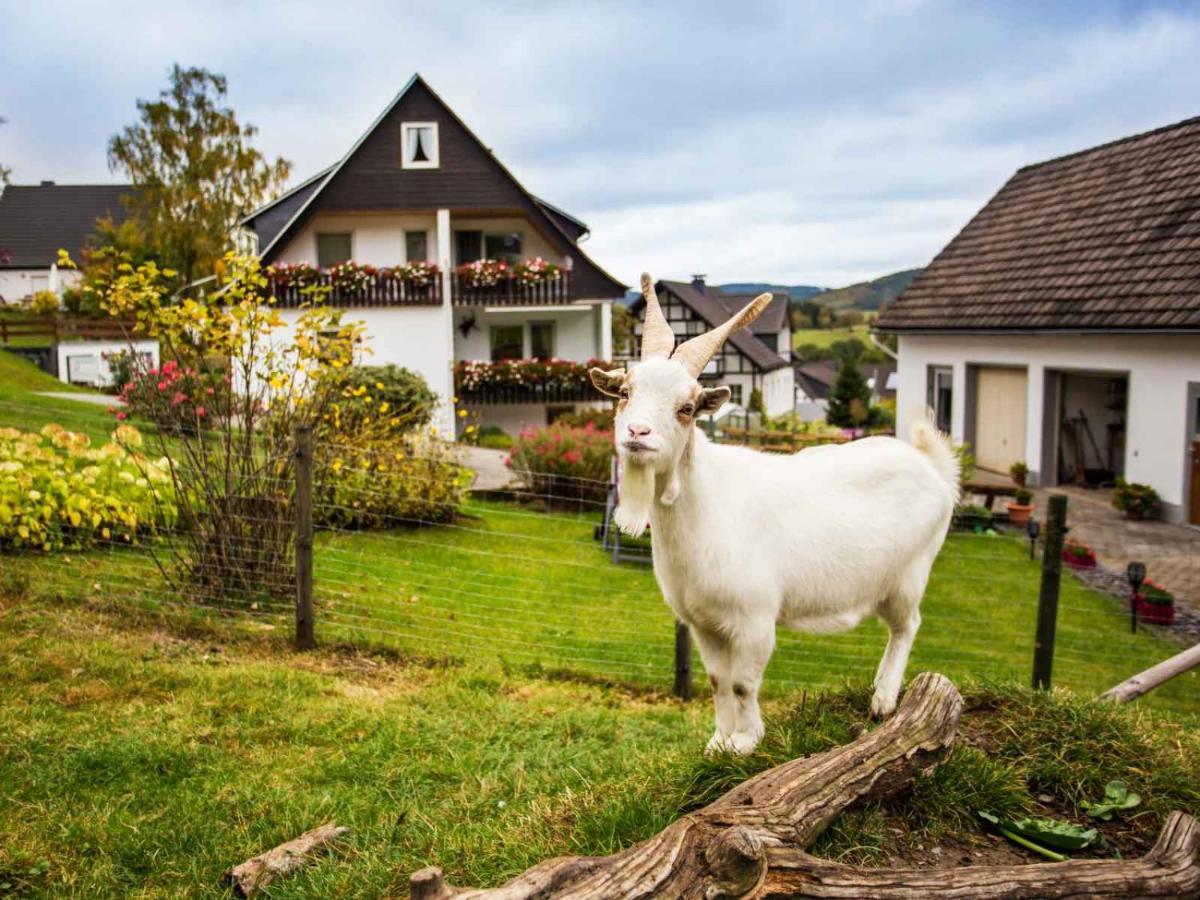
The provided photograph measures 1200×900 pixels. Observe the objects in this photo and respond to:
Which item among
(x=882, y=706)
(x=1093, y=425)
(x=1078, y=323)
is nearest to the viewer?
(x=882, y=706)

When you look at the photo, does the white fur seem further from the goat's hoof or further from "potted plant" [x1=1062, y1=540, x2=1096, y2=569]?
"potted plant" [x1=1062, y1=540, x2=1096, y2=569]

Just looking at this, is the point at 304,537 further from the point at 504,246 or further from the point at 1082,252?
the point at 504,246

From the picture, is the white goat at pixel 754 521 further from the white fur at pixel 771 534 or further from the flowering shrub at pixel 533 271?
the flowering shrub at pixel 533 271

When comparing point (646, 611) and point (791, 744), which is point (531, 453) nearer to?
point (646, 611)

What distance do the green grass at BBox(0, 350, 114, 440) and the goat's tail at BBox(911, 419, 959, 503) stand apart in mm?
6684

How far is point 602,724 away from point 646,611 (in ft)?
13.2

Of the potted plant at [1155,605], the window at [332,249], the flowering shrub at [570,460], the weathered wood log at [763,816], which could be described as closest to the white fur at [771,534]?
the weathered wood log at [763,816]

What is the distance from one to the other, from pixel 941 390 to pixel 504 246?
13.0m

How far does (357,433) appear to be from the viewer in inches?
455

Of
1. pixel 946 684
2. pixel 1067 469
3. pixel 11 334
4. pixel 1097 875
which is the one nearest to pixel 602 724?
pixel 946 684

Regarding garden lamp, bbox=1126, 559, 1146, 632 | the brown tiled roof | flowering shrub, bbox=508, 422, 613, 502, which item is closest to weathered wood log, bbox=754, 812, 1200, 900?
garden lamp, bbox=1126, 559, 1146, 632

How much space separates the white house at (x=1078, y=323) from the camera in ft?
45.1

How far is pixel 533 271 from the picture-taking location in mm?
24672

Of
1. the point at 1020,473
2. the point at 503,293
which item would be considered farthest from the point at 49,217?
the point at 1020,473
